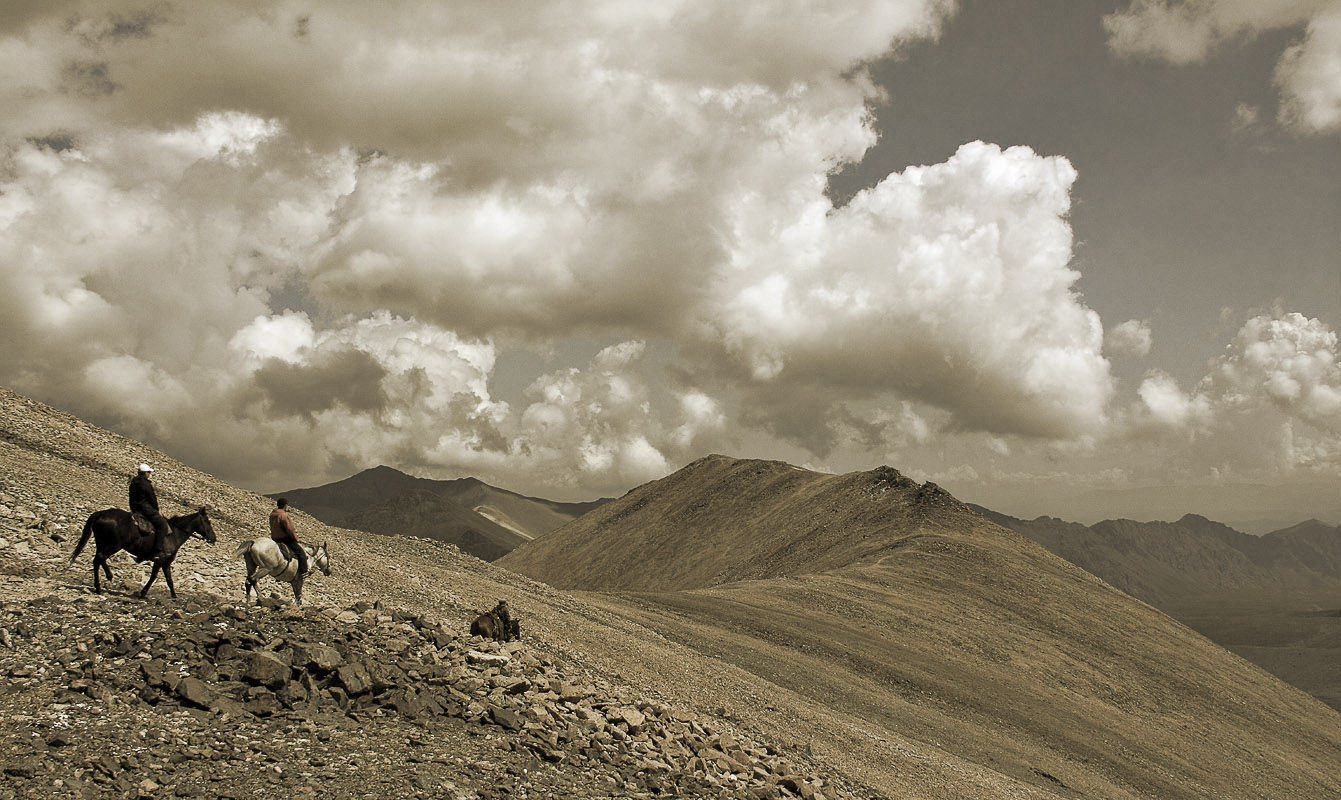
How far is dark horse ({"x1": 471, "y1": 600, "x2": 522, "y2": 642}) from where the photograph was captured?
1972 cm


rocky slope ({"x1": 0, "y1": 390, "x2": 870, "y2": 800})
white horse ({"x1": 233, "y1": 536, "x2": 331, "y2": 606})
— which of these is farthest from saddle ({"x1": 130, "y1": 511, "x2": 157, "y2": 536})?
white horse ({"x1": 233, "y1": 536, "x2": 331, "y2": 606})

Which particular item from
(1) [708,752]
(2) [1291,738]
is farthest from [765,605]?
(2) [1291,738]

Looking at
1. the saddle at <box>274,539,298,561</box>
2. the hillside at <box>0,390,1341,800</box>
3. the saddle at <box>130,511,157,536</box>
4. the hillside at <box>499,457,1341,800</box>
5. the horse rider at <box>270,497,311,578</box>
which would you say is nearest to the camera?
the hillside at <box>0,390,1341,800</box>

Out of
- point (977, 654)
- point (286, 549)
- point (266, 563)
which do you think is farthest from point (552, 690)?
A: point (977, 654)

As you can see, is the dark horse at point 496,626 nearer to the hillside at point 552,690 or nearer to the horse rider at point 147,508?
the hillside at point 552,690

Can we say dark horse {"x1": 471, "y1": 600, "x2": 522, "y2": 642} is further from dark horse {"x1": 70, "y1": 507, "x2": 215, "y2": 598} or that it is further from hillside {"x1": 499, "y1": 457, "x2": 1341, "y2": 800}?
hillside {"x1": 499, "y1": 457, "x2": 1341, "y2": 800}

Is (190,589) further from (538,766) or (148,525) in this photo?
(538,766)

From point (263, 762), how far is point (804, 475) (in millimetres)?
110417

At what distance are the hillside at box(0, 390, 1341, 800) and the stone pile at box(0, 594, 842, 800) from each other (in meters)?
0.05

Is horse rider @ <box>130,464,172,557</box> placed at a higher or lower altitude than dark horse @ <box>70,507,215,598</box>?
higher

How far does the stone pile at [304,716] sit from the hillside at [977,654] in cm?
1129

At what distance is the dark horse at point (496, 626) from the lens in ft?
64.7

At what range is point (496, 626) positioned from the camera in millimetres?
20219

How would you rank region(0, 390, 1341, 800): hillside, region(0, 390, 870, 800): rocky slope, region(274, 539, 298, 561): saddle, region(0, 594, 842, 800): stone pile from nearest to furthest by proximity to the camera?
region(0, 594, 842, 800): stone pile, region(0, 390, 870, 800): rocky slope, region(0, 390, 1341, 800): hillside, region(274, 539, 298, 561): saddle
